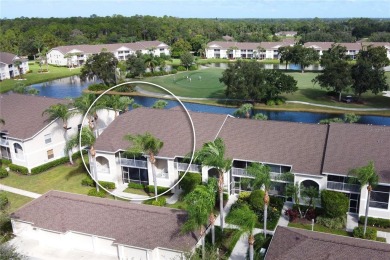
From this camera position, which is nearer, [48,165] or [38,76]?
[48,165]

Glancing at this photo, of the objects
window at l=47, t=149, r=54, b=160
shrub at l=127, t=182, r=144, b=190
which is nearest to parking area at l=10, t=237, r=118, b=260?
shrub at l=127, t=182, r=144, b=190

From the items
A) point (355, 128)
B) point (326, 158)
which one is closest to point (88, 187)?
point (326, 158)

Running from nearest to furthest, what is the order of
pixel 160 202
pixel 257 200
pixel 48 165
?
pixel 257 200 → pixel 160 202 → pixel 48 165

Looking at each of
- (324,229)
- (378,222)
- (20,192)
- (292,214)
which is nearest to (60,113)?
(20,192)

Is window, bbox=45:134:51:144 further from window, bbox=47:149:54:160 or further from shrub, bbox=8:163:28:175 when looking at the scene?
shrub, bbox=8:163:28:175

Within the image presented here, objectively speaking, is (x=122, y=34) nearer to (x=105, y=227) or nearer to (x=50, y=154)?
(x=50, y=154)

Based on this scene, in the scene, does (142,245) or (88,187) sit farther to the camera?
(88,187)

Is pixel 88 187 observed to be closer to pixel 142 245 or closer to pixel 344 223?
pixel 142 245

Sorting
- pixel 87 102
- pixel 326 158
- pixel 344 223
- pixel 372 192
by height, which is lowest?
pixel 344 223
